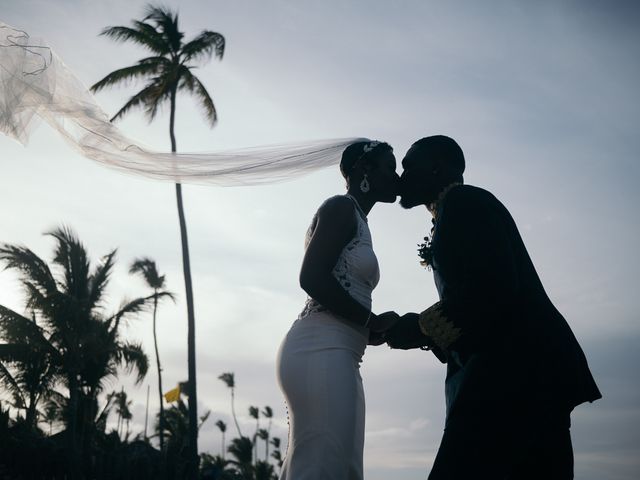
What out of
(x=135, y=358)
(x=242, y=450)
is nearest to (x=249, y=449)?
(x=242, y=450)

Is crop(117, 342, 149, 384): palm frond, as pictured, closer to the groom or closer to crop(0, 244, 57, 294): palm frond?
crop(0, 244, 57, 294): palm frond

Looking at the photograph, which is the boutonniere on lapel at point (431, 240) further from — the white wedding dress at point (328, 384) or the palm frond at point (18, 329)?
the palm frond at point (18, 329)

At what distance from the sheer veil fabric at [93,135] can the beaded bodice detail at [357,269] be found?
4.49 feet

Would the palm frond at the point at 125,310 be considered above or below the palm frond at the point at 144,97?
below

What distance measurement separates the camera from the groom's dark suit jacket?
3.33m

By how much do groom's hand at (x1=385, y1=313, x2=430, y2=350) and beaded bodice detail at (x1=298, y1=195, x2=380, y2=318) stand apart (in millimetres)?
227

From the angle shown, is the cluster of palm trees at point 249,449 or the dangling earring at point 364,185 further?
the cluster of palm trees at point 249,449

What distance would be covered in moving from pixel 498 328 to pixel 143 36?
2507 cm

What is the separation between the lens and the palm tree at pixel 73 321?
21.7 m

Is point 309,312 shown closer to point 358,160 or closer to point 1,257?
point 358,160

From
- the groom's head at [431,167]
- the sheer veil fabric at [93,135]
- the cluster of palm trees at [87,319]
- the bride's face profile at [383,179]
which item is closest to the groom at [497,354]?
the groom's head at [431,167]

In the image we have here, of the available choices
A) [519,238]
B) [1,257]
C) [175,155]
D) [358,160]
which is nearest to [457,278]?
[519,238]

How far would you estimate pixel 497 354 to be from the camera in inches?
133

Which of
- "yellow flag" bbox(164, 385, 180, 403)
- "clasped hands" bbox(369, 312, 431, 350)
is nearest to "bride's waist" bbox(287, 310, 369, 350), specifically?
"clasped hands" bbox(369, 312, 431, 350)
